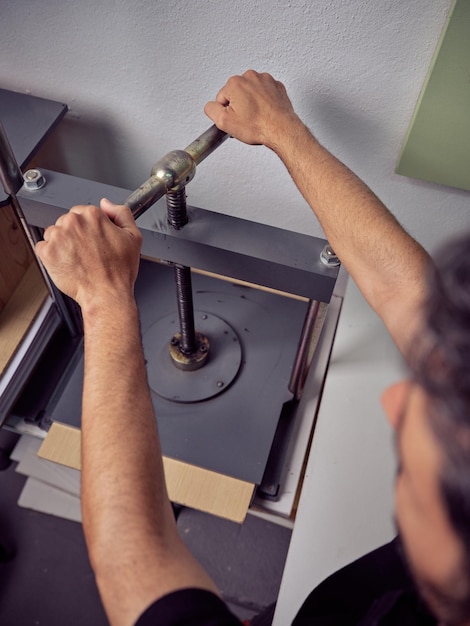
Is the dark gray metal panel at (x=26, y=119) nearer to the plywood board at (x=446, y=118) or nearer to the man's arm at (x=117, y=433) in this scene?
the man's arm at (x=117, y=433)

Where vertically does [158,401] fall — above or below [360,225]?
below

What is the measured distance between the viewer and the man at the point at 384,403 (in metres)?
0.28

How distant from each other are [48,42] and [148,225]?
1.16 feet

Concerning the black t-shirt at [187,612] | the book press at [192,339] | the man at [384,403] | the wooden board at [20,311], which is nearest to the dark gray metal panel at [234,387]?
the book press at [192,339]

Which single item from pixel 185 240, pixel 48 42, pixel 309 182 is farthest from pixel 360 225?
pixel 48 42

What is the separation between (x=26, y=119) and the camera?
0.78 metres

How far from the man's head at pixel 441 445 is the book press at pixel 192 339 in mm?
281

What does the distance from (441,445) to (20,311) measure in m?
0.76

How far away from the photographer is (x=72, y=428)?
805 millimetres

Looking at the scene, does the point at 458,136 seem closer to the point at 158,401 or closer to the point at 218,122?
the point at 218,122

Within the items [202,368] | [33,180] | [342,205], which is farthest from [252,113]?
[202,368]

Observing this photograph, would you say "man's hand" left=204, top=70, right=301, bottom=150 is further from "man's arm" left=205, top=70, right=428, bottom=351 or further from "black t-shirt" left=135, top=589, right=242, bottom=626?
"black t-shirt" left=135, top=589, right=242, bottom=626

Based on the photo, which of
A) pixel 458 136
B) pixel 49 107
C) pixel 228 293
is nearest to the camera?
pixel 458 136

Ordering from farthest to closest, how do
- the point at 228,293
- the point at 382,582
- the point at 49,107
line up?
the point at 228,293 < the point at 49,107 < the point at 382,582
